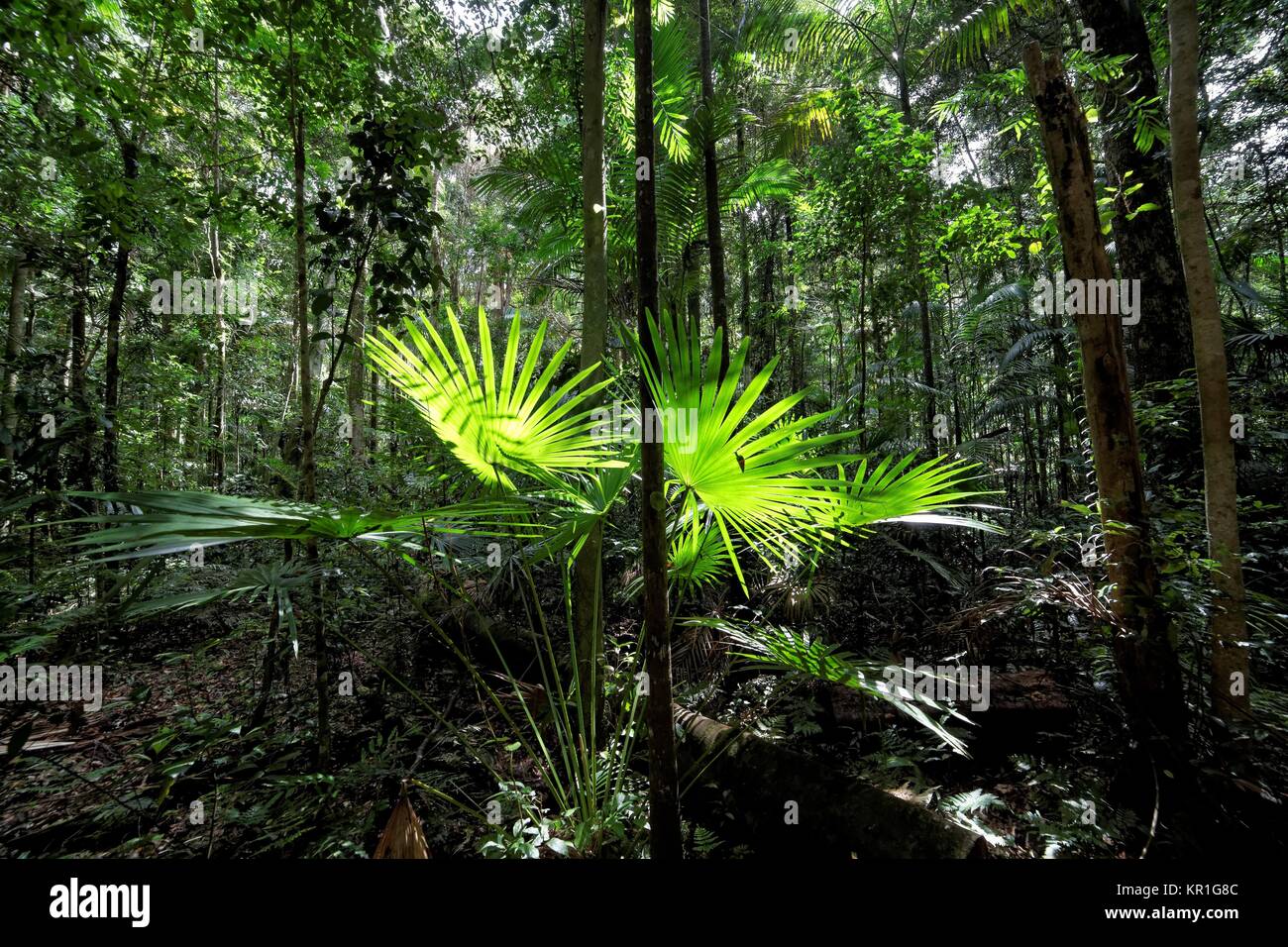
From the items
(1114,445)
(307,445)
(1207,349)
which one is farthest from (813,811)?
(307,445)

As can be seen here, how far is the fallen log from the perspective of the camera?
69.8 inches

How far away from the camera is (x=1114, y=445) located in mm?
2064

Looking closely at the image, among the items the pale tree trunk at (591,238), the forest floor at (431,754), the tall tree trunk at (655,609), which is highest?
the pale tree trunk at (591,238)

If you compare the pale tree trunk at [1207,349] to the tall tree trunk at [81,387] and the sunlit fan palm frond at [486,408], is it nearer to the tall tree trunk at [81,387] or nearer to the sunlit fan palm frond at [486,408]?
the sunlit fan palm frond at [486,408]

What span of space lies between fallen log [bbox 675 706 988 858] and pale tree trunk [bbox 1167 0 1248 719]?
4.72 ft

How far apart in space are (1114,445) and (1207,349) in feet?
2.40

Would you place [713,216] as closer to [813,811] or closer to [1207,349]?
[1207,349]

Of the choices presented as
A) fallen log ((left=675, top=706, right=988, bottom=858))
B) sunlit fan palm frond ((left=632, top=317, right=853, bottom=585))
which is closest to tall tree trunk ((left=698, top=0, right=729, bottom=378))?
fallen log ((left=675, top=706, right=988, bottom=858))

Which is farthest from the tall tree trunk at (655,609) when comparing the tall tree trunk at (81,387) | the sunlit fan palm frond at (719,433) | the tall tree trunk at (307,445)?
the tall tree trunk at (81,387)

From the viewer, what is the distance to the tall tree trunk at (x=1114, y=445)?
6.39 feet

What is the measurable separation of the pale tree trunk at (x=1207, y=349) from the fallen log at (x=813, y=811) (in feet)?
4.72

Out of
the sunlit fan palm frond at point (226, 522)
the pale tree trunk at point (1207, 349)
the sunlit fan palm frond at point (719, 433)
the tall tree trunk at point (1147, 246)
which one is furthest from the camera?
the tall tree trunk at point (1147, 246)

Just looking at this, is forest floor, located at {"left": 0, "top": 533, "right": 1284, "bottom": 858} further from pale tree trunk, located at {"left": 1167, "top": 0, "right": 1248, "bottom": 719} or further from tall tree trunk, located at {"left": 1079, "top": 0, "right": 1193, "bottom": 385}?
tall tree trunk, located at {"left": 1079, "top": 0, "right": 1193, "bottom": 385}
